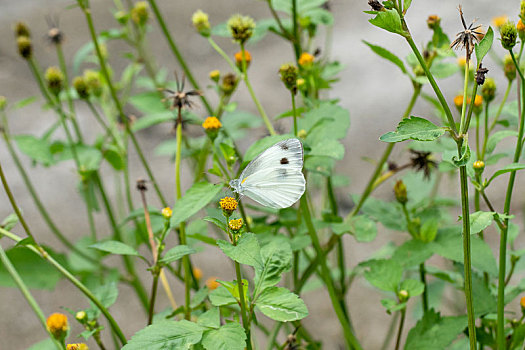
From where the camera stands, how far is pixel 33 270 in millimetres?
1076

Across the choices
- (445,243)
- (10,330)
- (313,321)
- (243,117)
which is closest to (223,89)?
(243,117)

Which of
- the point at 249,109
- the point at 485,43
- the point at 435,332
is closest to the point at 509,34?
the point at 485,43

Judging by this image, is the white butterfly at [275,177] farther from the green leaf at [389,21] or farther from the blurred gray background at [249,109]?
the blurred gray background at [249,109]

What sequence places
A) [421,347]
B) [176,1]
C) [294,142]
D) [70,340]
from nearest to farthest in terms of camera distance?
[294,142], [421,347], [70,340], [176,1]

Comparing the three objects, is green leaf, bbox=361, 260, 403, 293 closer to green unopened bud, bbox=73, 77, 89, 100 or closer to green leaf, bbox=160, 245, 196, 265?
green leaf, bbox=160, 245, 196, 265

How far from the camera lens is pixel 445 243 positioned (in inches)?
31.1

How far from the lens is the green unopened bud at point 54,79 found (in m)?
1.08

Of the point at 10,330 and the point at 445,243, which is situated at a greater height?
the point at 445,243

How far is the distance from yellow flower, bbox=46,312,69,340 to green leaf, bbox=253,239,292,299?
0.21m

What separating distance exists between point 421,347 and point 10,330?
1.20m

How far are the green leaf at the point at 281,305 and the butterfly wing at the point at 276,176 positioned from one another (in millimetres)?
85

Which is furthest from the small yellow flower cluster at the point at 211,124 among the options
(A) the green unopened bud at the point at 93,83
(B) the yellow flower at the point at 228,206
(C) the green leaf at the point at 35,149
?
(A) the green unopened bud at the point at 93,83

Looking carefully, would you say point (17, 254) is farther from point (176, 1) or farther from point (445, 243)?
point (176, 1)

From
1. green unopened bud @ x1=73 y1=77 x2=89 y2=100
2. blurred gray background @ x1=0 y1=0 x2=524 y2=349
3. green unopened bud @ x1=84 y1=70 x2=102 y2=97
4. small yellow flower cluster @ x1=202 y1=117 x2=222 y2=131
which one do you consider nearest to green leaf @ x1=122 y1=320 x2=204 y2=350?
small yellow flower cluster @ x1=202 y1=117 x2=222 y2=131
